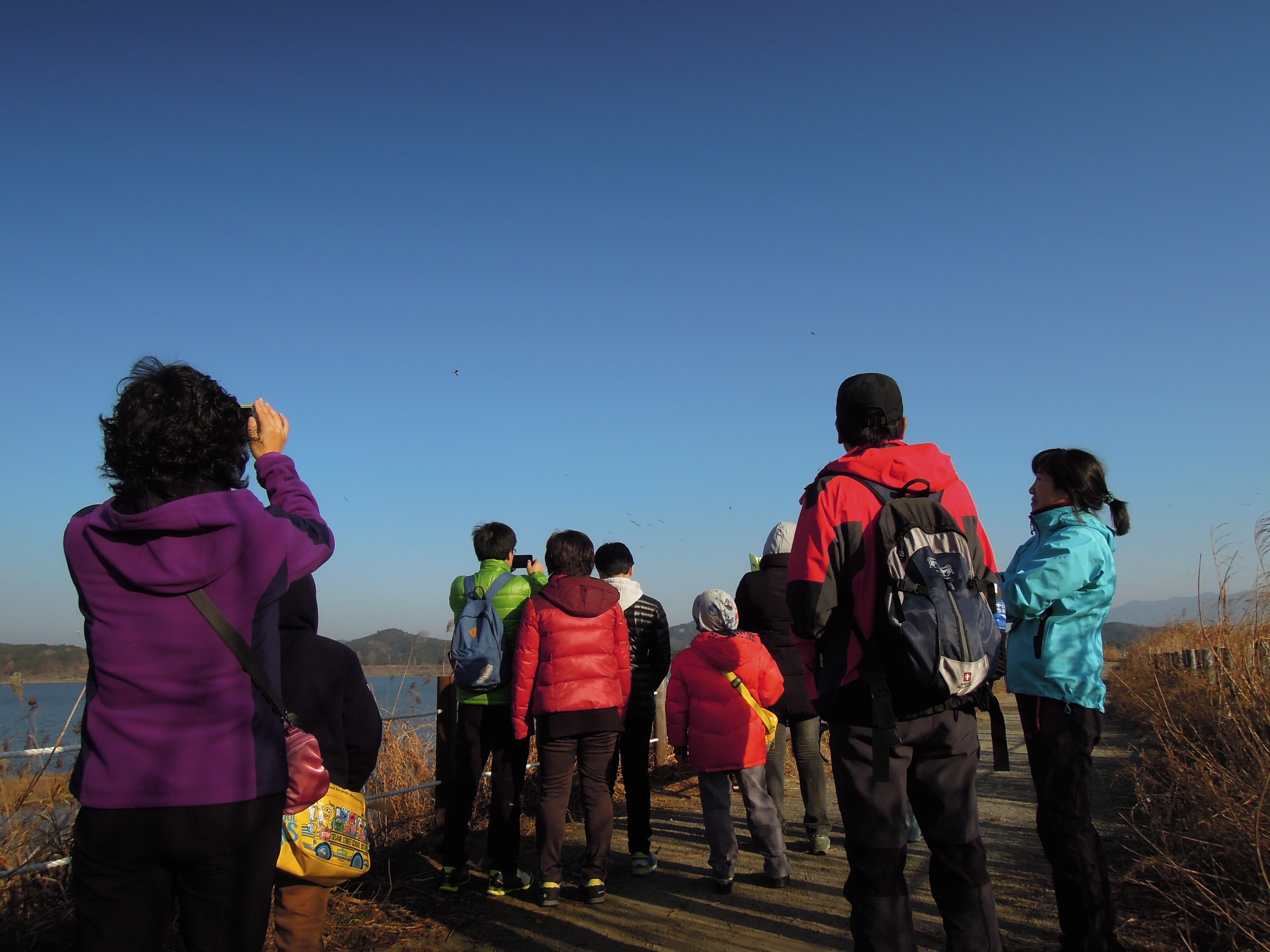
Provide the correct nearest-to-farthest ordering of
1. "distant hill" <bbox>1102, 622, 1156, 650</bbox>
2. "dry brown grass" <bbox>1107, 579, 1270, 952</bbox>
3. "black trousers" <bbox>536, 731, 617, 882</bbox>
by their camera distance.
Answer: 1. "dry brown grass" <bbox>1107, 579, 1270, 952</bbox>
2. "black trousers" <bbox>536, 731, 617, 882</bbox>
3. "distant hill" <bbox>1102, 622, 1156, 650</bbox>

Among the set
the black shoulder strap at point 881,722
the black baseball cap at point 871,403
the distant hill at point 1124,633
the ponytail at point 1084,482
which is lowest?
the distant hill at point 1124,633

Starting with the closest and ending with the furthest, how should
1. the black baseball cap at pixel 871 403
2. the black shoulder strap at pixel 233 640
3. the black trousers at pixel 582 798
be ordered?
1. the black shoulder strap at pixel 233 640
2. the black baseball cap at pixel 871 403
3. the black trousers at pixel 582 798

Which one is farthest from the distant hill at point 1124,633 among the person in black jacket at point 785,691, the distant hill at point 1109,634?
the person in black jacket at point 785,691

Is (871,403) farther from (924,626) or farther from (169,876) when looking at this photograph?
(169,876)

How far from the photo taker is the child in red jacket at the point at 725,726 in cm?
407

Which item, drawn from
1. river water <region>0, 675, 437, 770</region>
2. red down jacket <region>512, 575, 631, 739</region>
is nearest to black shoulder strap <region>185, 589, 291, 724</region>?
river water <region>0, 675, 437, 770</region>

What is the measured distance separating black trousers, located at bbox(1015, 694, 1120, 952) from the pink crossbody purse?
8.15 feet

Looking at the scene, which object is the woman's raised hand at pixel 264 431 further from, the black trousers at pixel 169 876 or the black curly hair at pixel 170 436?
the black trousers at pixel 169 876

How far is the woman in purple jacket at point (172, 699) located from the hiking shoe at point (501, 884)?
8.35 ft

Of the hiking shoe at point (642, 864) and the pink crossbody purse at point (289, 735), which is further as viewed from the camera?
the hiking shoe at point (642, 864)

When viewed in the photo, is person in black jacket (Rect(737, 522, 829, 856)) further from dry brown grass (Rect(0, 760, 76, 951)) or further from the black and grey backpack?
dry brown grass (Rect(0, 760, 76, 951))

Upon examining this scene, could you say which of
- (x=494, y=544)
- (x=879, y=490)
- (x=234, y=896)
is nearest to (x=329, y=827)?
(x=234, y=896)

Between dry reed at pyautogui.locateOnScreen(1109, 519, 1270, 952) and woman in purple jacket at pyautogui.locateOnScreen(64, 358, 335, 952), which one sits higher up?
woman in purple jacket at pyautogui.locateOnScreen(64, 358, 335, 952)

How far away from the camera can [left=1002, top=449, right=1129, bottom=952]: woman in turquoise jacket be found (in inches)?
110
